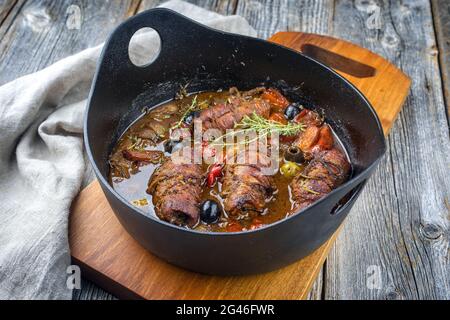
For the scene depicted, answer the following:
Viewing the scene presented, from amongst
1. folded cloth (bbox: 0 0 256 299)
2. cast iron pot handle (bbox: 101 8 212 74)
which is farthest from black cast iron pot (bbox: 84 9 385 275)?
folded cloth (bbox: 0 0 256 299)

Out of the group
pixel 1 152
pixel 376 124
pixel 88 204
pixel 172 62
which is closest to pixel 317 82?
pixel 376 124

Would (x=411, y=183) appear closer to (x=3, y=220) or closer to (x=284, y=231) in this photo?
(x=284, y=231)

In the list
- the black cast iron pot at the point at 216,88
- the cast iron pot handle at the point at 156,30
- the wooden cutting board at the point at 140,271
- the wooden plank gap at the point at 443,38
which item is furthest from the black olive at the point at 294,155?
the wooden plank gap at the point at 443,38

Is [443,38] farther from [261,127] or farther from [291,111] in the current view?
[261,127]

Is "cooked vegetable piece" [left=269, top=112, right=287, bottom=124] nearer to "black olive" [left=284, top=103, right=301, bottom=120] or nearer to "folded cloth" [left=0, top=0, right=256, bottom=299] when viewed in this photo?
"black olive" [left=284, top=103, right=301, bottom=120]

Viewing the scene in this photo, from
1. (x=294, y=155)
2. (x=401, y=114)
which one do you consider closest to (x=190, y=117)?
(x=294, y=155)
